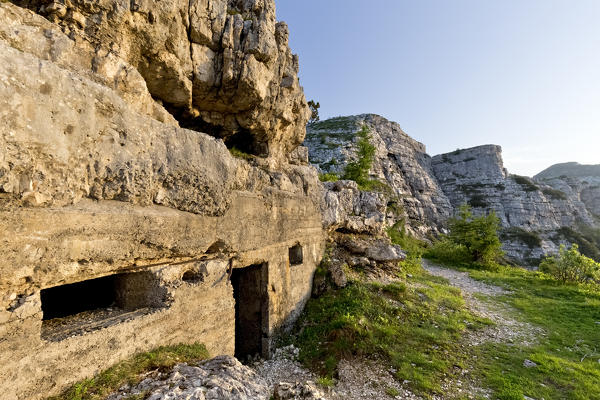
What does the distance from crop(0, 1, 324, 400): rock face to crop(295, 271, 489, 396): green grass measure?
1.34 meters

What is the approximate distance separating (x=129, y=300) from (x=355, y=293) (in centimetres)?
842

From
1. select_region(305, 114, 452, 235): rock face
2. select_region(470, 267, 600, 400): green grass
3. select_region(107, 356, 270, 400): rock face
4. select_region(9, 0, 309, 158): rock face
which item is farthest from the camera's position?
select_region(305, 114, 452, 235): rock face

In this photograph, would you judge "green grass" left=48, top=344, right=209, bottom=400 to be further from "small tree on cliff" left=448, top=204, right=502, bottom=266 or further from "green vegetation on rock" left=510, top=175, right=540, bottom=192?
"green vegetation on rock" left=510, top=175, right=540, bottom=192

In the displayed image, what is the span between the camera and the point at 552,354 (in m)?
9.41

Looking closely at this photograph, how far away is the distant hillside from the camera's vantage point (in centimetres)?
13150

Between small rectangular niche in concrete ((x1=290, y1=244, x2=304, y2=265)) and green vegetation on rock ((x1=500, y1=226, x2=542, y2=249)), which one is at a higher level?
small rectangular niche in concrete ((x1=290, y1=244, x2=304, y2=265))

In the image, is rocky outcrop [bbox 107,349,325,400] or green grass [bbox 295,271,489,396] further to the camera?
green grass [bbox 295,271,489,396]

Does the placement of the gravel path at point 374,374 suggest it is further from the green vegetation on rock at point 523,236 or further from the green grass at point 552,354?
the green vegetation on rock at point 523,236

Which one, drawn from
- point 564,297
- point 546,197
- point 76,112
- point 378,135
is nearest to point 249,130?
point 76,112

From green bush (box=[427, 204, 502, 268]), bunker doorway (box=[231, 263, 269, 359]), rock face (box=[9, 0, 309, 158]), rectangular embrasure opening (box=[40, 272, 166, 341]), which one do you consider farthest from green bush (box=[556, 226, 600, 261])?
rectangular embrasure opening (box=[40, 272, 166, 341])

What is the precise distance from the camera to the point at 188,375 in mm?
4352

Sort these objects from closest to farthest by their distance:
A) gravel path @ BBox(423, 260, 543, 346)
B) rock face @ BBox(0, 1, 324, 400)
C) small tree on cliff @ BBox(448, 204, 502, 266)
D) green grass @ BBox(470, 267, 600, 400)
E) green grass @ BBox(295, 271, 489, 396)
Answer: rock face @ BBox(0, 1, 324, 400) → green grass @ BBox(470, 267, 600, 400) → green grass @ BBox(295, 271, 489, 396) → gravel path @ BBox(423, 260, 543, 346) → small tree on cliff @ BBox(448, 204, 502, 266)

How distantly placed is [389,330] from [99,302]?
27.6 ft

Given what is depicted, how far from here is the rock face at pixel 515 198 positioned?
6072 centimetres
